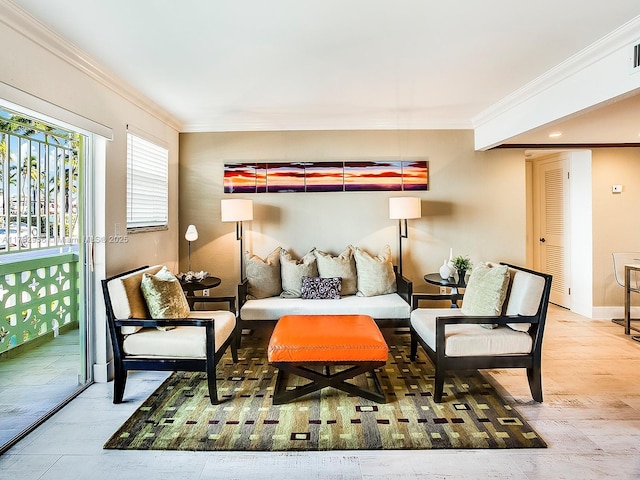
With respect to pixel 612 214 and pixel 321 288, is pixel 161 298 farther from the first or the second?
pixel 612 214

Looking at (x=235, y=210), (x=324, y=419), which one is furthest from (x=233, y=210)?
(x=324, y=419)

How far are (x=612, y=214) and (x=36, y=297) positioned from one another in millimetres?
6523

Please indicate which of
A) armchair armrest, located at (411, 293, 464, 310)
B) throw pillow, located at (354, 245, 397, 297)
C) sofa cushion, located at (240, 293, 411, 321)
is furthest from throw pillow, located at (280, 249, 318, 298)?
armchair armrest, located at (411, 293, 464, 310)

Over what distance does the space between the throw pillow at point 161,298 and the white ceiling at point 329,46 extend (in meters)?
1.70

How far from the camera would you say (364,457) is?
7.01 ft

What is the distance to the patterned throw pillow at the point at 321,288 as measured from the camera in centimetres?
411

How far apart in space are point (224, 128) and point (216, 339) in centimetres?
281

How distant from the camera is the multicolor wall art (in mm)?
4652

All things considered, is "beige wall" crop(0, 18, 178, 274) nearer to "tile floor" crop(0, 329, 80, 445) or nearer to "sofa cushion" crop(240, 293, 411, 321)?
"tile floor" crop(0, 329, 80, 445)

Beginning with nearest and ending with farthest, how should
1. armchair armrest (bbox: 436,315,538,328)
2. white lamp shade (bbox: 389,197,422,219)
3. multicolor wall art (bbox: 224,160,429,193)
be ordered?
armchair armrest (bbox: 436,315,538,328)
white lamp shade (bbox: 389,197,422,219)
multicolor wall art (bbox: 224,160,429,193)

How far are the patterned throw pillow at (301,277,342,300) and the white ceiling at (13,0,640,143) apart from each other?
6.19 feet

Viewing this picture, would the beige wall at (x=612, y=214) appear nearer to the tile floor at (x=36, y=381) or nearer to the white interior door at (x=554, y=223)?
the white interior door at (x=554, y=223)

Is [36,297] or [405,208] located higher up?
[405,208]

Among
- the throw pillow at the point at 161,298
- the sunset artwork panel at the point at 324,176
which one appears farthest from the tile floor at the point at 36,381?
the sunset artwork panel at the point at 324,176
